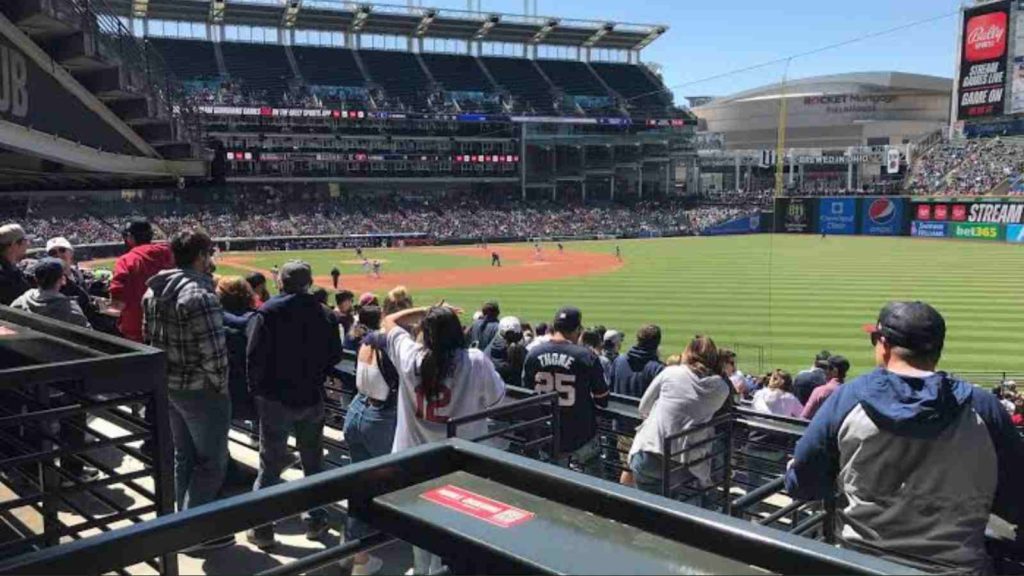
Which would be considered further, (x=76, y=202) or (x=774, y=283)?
(x=76, y=202)

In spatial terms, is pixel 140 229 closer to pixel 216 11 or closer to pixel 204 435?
pixel 204 435

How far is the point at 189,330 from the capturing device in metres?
4.93

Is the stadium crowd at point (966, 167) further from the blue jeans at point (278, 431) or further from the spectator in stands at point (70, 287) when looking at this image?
the blue jeans at point (278, 431)

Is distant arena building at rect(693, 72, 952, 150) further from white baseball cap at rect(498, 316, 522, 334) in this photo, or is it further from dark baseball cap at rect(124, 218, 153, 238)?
dark baseball cap at rect(124, 218, 153, 238)

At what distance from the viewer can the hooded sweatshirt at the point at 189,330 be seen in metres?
4.88

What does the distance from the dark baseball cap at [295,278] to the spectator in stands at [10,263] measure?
2884 millimetres

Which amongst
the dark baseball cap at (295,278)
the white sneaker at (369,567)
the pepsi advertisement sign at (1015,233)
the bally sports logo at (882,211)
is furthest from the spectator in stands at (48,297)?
the bally sports logo at (882,211)

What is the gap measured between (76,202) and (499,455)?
216ft

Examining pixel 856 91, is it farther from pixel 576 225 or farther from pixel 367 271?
pixel 367 271

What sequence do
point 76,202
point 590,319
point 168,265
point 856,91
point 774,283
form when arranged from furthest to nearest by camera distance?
point 856,91
point 76,202
point 774,283
point 590,319
point 168,265

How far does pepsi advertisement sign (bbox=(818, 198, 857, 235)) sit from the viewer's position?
5997 centimetres

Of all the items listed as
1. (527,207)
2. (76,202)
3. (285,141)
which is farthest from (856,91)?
(76,202)

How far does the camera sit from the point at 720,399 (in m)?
5.06

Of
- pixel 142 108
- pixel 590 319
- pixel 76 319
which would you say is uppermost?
pixel 142 108
